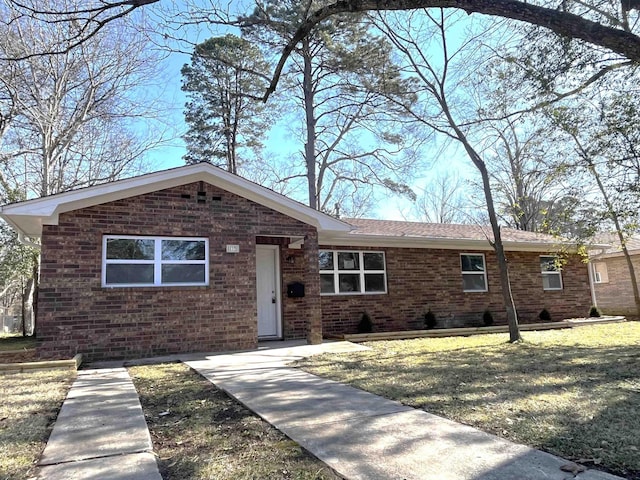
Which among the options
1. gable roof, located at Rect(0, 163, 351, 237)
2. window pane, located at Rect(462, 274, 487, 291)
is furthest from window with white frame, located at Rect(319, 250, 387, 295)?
window pane, located at Rect(462, 274, 487, 291)

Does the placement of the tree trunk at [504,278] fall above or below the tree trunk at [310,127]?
below

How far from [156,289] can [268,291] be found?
3.15m

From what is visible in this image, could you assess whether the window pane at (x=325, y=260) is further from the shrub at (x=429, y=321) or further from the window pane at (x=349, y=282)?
the shrub at (x=429, y=321)

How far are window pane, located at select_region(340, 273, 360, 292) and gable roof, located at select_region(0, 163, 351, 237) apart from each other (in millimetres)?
2491

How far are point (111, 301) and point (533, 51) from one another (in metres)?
9.54

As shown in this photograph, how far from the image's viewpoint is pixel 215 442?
11.8ft

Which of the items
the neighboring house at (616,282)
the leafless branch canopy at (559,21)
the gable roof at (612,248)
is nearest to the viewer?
the leafless branch canopy at (559,21)

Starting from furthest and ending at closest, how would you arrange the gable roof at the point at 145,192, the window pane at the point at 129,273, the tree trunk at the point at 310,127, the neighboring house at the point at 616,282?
the neighboring house at the point at 616,282, the tree trunk at the point at 310,127, the window pane at the point at 129,273, the gable roof at the point at 145,192

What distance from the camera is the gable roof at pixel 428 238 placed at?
40.5ft

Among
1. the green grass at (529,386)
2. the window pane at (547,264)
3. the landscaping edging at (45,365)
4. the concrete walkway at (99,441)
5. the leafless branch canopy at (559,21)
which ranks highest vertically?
the leafless branch canopy at (559,21)

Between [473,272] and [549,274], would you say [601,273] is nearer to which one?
[549,274]

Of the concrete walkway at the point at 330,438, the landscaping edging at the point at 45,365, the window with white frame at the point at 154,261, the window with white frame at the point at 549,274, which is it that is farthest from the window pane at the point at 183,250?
the window with white frame at the point at 549,274

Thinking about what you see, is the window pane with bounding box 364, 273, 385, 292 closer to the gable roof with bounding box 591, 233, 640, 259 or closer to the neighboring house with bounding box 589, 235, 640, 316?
the gable roof with bounding box 591, 233, 640, 259

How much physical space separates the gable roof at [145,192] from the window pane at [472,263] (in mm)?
5791
